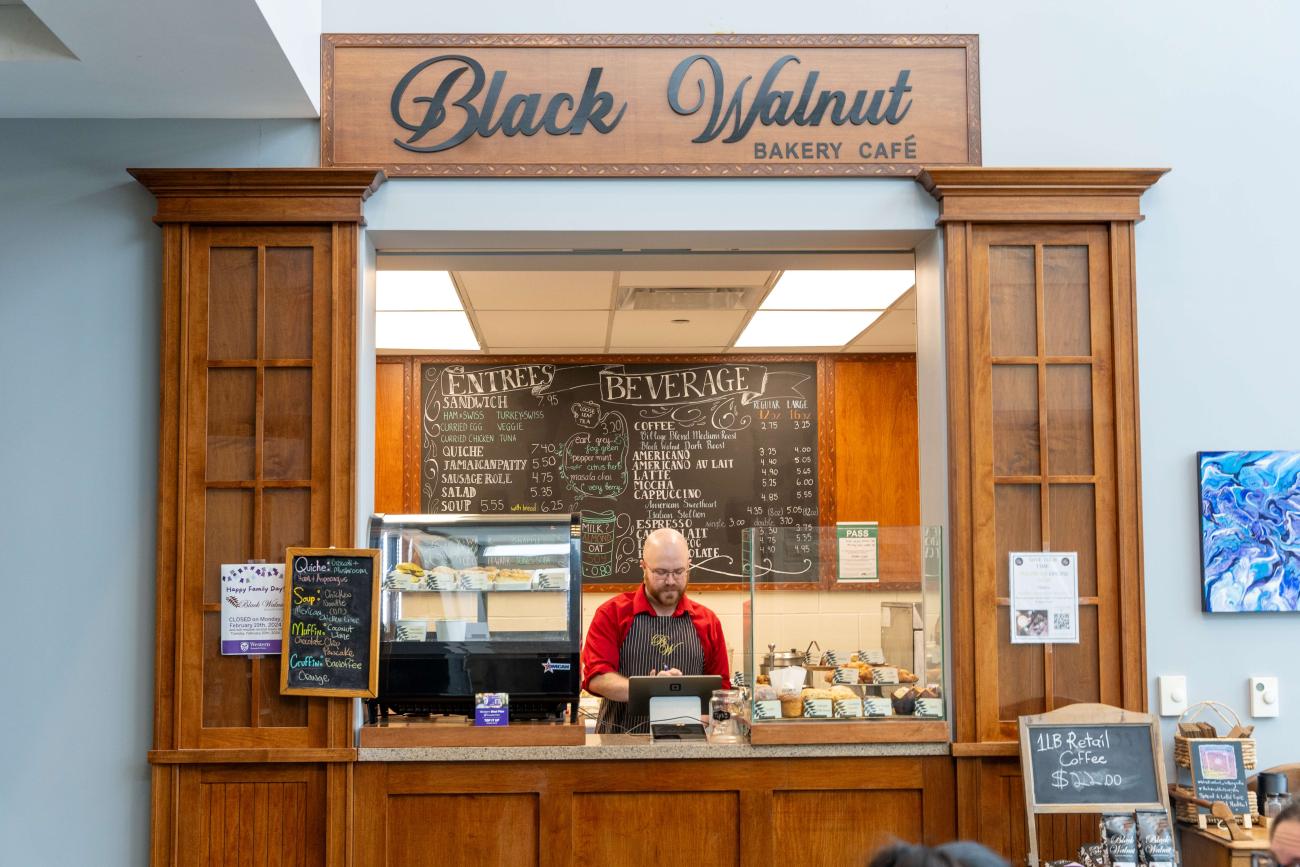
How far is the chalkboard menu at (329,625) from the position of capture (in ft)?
10.8

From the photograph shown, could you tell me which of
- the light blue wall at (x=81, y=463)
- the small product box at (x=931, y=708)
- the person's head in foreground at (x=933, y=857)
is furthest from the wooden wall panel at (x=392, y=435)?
the person's head in foreground at (x=933, y=857)

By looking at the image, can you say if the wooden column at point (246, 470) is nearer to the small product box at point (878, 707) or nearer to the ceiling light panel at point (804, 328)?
the small product box at point (878, 707)

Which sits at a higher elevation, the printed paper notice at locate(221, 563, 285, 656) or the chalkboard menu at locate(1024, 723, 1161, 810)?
the printed paper notice at locate(221, 563, 285, 656)

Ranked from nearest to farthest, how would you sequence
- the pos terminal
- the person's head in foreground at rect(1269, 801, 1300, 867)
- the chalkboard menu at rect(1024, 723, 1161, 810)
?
the person's head in foreground at rect(1269, 801, 1300, 867) < the chalkboard menu at rect(1024, 723, 1161, 810) < the pos terminal

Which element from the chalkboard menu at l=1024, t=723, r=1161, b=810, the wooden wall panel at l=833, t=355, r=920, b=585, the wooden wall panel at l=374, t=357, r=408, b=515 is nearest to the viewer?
the chalkboard menu at l=1024, t=723, r=1161, b=810

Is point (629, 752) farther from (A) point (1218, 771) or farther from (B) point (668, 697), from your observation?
(A) point (1218, 771)

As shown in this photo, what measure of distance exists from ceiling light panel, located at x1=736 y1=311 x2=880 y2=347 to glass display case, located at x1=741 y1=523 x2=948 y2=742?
188cm

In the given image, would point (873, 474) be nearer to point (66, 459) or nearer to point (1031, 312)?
point (1031, 312)

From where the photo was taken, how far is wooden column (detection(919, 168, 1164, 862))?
11.0ft

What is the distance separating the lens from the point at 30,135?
343 cm

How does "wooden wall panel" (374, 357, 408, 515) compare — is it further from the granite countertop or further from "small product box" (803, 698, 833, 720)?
"small product box" (803, 698, 833, 720)

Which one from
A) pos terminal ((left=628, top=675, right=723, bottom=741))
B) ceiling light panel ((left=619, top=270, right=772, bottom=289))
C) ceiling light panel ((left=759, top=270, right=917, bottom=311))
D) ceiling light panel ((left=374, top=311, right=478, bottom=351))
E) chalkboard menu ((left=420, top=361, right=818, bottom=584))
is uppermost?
ceiling light panel ((left=619, top=270, right=772, bottom=289))

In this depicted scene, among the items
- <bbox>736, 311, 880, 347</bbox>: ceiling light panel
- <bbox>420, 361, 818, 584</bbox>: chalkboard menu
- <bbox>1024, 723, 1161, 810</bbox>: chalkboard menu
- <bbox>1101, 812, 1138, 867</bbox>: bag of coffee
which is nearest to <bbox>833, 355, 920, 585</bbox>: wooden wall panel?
<bbox>420, 361, 818, 584</bbox>: chalkboard menu

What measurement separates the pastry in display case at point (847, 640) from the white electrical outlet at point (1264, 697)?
92 cm
